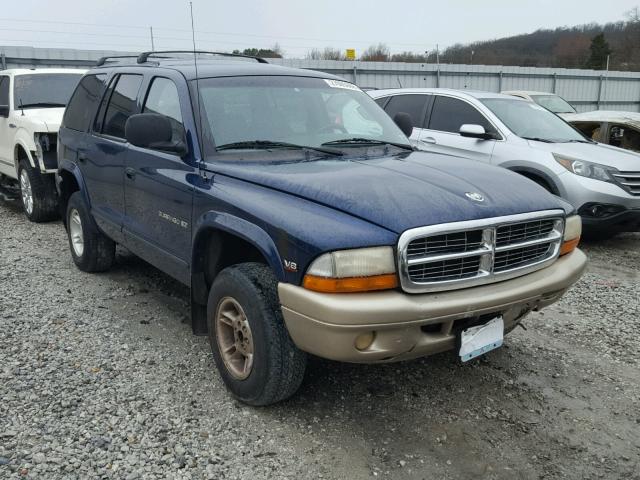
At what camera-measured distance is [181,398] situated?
3.36 meters

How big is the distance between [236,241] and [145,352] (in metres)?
1.20

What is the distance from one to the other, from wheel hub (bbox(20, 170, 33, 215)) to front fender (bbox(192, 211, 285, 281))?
5313 millimetres

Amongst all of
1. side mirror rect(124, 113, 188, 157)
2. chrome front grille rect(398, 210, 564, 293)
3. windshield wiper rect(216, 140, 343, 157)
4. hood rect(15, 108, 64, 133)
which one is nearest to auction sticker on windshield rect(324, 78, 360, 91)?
windshield wiper rect(216, 140, 343, 157)

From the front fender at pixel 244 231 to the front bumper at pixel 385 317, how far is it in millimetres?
136

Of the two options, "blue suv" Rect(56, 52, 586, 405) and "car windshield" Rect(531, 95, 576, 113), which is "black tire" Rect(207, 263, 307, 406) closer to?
"blue suv" Rect(56, 52, 586, 405)

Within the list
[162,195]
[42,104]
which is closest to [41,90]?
[42,104]

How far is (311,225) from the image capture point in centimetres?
269

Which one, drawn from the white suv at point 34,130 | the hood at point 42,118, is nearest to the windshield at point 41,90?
the white suv at point 34,130

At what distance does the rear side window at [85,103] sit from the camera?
5.08 m

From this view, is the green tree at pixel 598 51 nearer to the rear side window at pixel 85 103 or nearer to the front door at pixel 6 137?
the front door at pixel 6 137

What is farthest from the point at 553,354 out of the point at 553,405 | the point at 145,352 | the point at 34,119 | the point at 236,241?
the point at 34,119

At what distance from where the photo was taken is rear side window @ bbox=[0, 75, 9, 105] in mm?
8323

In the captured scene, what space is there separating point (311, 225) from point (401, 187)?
0.58 metres

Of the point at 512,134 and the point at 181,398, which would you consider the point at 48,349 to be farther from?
the point at 512,134
